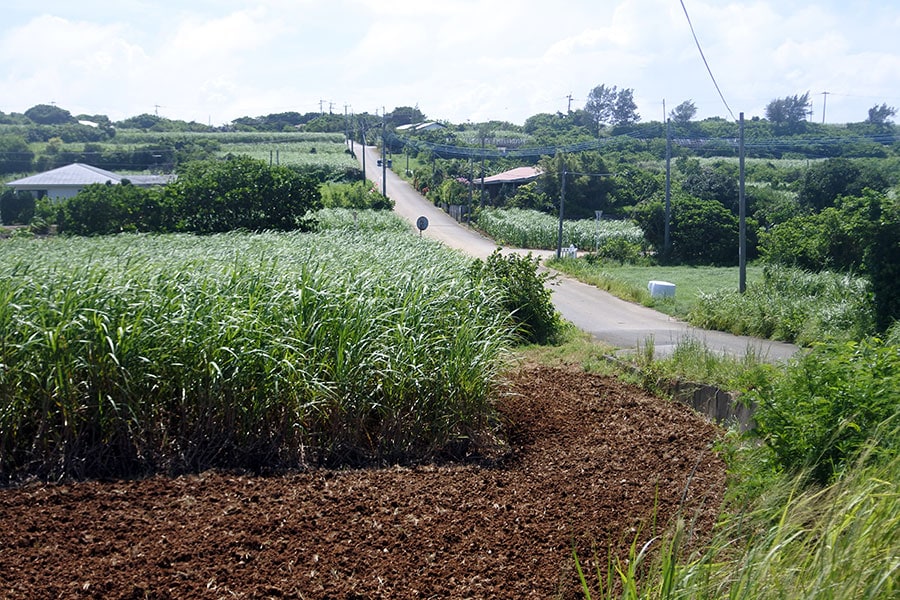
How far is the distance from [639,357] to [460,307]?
264 centimetres

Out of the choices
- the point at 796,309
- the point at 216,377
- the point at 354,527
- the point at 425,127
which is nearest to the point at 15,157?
the point at 425,127

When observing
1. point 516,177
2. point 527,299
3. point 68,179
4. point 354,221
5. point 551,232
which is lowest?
point 551,232

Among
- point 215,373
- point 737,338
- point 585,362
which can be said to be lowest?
point 737,338

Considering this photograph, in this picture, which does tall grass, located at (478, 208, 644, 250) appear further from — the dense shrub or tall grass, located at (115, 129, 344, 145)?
tall grass, located at (115, 129, 344, 145)

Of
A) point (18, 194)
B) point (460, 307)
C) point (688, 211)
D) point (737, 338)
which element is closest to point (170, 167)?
point (18, 194)

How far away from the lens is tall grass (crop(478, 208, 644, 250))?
46.2 meters

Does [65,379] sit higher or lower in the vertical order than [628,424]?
higher

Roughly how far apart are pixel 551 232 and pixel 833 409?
42.8m

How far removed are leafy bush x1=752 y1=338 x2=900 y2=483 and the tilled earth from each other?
715 mm

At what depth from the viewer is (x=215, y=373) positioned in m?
6.24

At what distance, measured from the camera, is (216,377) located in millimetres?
6219

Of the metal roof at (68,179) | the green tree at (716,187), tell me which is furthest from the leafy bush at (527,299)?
the metal roof at (68,179)

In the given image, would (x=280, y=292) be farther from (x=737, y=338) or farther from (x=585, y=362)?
(x=737, y=338)

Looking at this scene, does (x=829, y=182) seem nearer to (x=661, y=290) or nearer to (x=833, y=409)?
(x=661, y=290)
